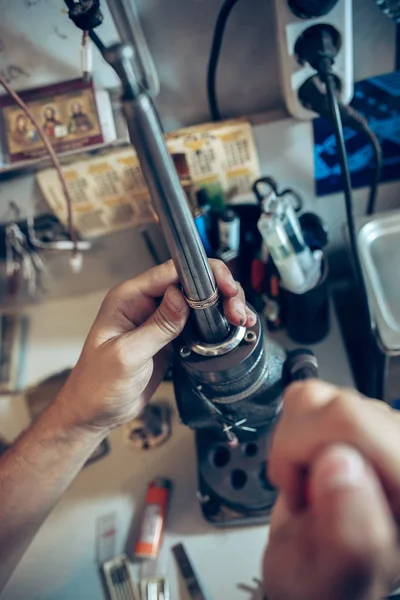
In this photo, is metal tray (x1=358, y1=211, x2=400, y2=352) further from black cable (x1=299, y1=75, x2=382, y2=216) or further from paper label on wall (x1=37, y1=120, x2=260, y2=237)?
paper label on wall (x1=37, y1=120, x2=260, y2=237)

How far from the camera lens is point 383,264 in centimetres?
73

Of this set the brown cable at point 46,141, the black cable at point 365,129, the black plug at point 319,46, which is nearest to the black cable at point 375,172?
the black cable at point 365,129

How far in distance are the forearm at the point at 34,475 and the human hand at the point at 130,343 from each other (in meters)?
0.03

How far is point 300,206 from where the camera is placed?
75 centimetres

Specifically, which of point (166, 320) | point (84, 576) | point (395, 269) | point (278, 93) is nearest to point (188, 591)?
point (84, 576)

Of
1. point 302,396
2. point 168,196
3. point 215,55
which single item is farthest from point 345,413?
point 215,55

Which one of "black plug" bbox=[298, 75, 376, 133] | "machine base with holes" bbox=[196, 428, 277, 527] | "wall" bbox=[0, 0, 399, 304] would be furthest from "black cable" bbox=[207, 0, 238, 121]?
"machine base with holes" bbox=[196, 428, 277, 527]

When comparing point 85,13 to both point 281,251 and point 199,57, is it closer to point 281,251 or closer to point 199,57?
point 199,57

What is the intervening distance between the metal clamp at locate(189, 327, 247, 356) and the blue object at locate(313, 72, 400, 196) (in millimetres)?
378

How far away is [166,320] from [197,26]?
1.30 feet

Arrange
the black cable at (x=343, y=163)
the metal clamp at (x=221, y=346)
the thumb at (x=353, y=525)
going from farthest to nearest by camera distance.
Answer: the black cable at (x=343, y=163) → the metal clamp at (x=221, y=346) → the thumb at (x=353, y=525)

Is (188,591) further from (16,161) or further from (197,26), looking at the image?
(197,26)

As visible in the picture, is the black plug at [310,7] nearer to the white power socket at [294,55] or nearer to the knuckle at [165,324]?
the white power socket at [294,55]

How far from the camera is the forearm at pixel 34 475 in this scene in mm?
660
